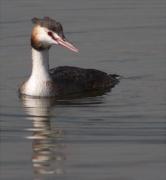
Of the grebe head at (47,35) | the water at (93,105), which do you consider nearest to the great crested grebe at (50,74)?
the grebe head at (47,35)

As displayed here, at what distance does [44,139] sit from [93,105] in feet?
8.71

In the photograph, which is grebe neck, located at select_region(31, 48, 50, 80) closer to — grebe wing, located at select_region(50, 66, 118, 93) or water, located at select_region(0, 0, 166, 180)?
grebe wing, located at select_region(50, 66, 118, 93)

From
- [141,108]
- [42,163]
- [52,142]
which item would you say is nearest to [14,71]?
[141,108]

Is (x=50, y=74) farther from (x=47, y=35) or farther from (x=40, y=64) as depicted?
(x=47, y=35)

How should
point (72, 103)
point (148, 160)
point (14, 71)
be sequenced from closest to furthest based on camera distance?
point (148, 160) < point (72, 103) < point (14, 71)

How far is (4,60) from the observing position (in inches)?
846

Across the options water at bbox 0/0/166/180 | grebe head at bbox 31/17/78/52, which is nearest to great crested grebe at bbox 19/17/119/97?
grebe head at bbox 31/17/78/52

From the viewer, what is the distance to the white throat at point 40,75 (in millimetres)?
19828

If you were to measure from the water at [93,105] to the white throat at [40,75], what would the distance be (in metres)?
0.37

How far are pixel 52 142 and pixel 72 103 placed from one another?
3.19 meters

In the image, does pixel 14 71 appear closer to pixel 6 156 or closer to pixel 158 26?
pixel 158 26

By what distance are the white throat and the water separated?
0.37 m

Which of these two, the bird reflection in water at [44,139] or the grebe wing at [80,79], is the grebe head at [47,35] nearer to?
the grebe wing at [80,79]

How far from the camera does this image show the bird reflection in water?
14.3 metres
